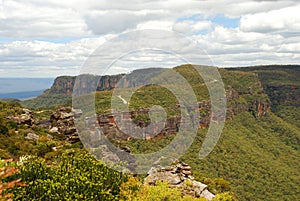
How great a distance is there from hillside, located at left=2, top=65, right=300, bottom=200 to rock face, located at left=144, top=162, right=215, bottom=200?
15.0 m

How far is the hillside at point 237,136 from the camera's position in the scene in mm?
80750

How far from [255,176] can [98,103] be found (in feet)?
171

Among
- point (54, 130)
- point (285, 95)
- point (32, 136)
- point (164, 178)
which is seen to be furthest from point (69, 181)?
point (285, 95)

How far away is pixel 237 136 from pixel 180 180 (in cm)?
10200

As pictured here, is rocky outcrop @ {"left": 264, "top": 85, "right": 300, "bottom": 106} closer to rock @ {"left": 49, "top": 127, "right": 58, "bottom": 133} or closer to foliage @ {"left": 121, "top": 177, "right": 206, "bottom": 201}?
rock @ {"left": 49, "top": 127, "right": 58, "bottom": 133}

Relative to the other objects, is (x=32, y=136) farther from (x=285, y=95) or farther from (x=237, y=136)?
(x=285, y=95)

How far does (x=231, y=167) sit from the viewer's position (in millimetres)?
101375

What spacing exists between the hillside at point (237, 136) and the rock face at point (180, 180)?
15041 mm

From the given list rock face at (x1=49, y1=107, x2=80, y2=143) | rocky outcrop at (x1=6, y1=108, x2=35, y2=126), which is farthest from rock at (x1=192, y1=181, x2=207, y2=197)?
rocky outcrop at (x1=6, y1=108, x2=35, y2=126)

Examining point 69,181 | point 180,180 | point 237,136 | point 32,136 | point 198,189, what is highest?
point 69,181

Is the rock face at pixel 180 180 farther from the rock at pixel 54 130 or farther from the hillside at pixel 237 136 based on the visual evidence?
the rock at pixel 54 130

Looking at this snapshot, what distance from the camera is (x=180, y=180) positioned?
90.6 ft

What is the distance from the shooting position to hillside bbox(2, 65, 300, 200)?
80.8 metres

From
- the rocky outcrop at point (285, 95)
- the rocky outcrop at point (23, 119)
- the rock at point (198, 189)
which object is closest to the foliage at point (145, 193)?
the rock at point (198, 189)
